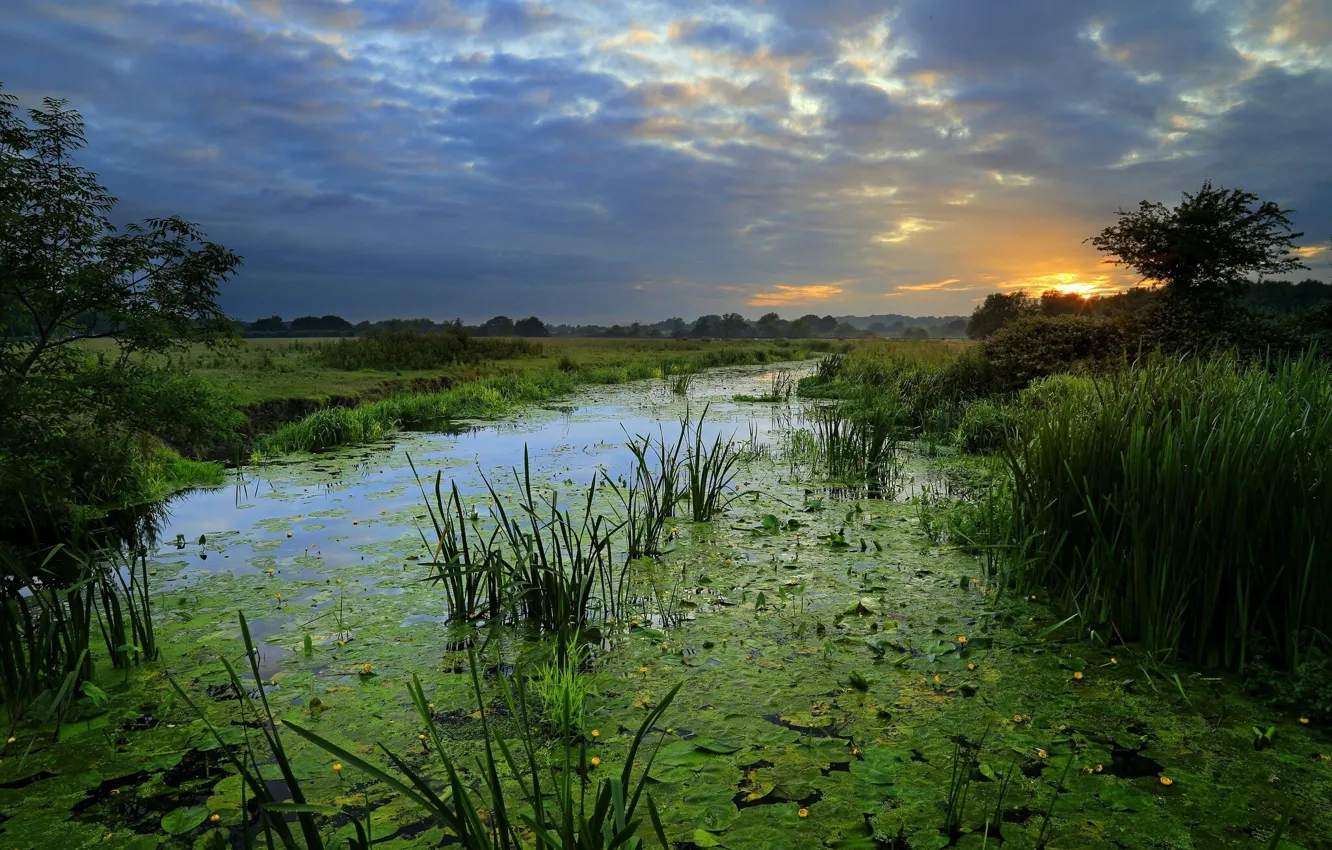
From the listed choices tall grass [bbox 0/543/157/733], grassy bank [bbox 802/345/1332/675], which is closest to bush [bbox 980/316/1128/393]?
grassy bank [bbox 802/345/1332/675]

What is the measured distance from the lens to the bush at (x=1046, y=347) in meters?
14.0

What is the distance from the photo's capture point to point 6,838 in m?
2.49

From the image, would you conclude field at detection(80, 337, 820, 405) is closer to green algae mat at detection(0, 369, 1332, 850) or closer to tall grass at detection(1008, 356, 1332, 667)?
green algae mat at detection(0, 369, 1332, 850)

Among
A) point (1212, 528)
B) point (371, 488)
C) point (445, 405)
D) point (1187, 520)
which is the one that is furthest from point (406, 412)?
point (1212, 528)

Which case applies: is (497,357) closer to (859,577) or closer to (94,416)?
(94,416)

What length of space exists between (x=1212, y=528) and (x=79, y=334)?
10564mm

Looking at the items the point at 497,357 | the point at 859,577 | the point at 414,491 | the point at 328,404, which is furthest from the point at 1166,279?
the point at 497,357

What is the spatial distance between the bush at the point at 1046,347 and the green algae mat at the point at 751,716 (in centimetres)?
1000

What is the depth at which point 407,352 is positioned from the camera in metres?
23.4

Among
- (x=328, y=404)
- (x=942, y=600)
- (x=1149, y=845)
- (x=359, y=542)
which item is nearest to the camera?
(x=1149, y=845)

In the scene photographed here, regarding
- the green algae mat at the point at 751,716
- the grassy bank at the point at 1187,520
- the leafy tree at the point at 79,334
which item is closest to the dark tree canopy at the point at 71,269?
the leafy tree at the point at 79,334

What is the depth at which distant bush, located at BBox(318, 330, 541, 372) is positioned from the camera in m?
22.4

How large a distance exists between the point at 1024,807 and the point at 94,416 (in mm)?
9618

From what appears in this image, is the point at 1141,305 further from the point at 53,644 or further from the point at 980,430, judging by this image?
the point at 53,644
